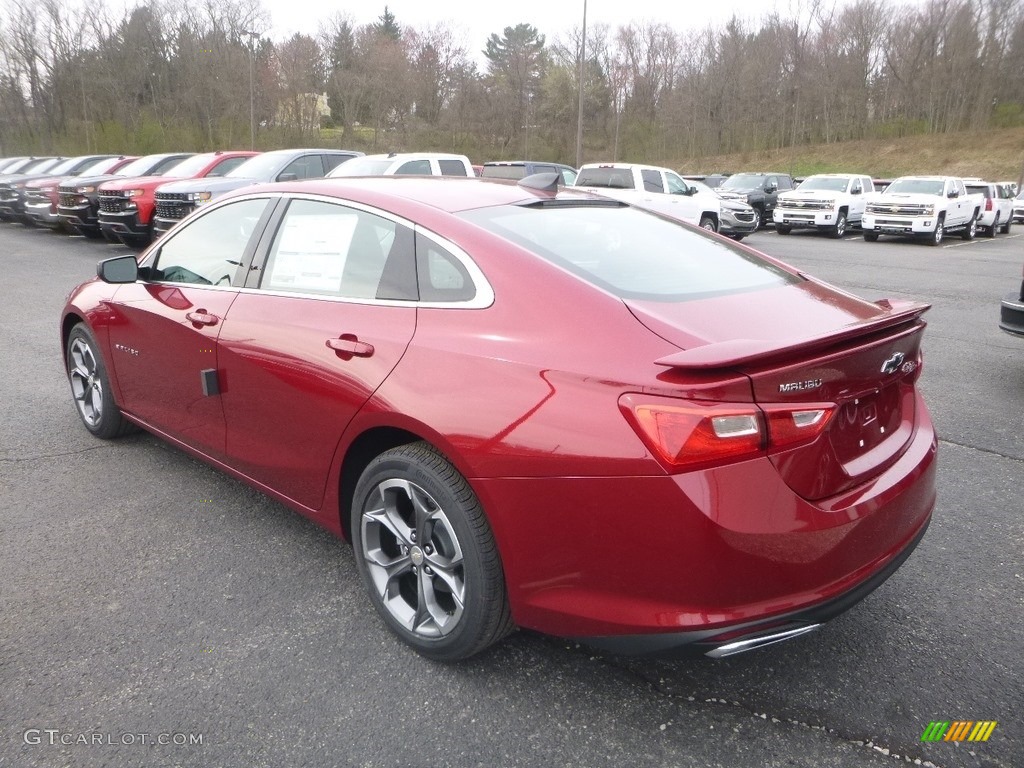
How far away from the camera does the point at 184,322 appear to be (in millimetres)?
3654

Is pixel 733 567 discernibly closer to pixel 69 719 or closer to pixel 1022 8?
pixel 69 719

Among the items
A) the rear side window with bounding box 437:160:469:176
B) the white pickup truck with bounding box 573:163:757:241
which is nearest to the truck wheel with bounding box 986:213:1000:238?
the white pickup truck with bounding box 573:163:757:241

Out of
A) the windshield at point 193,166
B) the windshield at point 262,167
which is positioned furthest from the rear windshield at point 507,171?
the windshield at point 193,166

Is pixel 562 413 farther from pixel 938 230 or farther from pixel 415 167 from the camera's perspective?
pixel 938 230

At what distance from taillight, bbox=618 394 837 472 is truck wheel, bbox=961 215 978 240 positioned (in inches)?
990

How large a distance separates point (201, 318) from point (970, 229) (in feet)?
83.6

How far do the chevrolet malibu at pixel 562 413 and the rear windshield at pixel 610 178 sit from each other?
14.3 metres

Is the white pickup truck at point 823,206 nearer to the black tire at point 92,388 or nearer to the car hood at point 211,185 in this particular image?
the car hood at point 211,185

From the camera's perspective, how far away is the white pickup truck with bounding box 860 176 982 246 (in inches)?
819

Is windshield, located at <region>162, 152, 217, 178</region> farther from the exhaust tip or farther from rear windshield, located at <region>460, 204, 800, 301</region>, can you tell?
the exhaust tip

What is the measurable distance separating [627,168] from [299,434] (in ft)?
51.2

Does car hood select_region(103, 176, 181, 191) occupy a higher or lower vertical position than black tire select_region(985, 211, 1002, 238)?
higher

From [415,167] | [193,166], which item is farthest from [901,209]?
[193,166]

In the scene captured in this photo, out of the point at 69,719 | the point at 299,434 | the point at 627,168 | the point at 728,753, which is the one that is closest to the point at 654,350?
the point at 728,753
